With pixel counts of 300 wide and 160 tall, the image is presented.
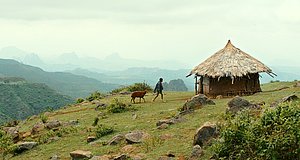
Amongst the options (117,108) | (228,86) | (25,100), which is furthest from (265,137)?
(25,100)

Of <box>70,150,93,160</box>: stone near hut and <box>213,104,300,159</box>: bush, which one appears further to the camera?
<box>70,150,93,160</box>: stone near hut

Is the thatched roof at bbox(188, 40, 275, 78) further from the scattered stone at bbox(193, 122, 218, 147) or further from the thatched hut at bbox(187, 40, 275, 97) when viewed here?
the scattered stone at bbox(193, 122, 218, 147)

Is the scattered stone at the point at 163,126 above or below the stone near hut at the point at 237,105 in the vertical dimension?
below

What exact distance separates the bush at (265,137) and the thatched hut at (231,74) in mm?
17608

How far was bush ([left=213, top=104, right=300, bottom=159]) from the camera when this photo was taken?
11.7 m

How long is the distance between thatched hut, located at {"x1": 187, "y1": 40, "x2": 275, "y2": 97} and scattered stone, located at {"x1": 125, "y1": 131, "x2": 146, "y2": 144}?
14039mm

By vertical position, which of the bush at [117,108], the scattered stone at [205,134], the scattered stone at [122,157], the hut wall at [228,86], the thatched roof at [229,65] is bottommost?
the scattered stone at [122,157]

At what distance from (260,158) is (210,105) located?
11.0m

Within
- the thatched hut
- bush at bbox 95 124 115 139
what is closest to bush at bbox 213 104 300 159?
bush at bbox 95 124 115 139

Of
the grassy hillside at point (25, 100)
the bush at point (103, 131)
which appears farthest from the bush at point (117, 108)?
the grassy hillside at point (25, 100)

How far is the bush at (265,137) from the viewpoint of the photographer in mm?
11672

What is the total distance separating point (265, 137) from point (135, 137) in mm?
6889

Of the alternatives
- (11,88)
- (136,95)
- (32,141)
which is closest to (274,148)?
(32,141)

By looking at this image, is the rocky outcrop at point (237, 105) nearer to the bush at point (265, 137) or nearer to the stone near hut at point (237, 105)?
the stone near hut at point (237, 105)
